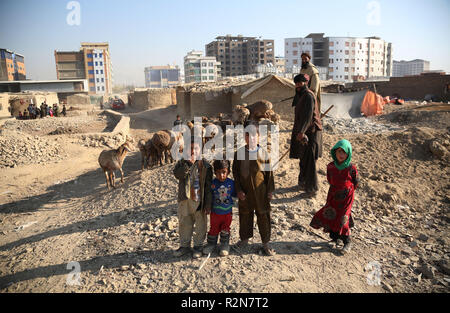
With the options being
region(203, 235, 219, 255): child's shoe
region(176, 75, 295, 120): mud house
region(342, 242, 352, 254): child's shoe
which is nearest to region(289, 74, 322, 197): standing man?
region(342, 242, 352, 254): child's shoe

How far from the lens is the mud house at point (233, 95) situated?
10.7 meters

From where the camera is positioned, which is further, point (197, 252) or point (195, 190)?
point (197, 252)

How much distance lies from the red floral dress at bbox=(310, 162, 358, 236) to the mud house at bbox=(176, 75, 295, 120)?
7.82 m

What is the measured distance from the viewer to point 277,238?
140 inches

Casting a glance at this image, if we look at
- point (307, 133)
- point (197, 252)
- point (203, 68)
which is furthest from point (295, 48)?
point (197, 252)

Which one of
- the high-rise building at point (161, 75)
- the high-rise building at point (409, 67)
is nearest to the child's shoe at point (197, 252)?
the high-rise building at point (161, 75)

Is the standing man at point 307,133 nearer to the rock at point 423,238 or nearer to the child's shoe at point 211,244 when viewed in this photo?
the rock at point 423,238

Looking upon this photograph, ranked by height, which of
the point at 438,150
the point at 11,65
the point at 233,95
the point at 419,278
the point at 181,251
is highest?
the point at 11,65

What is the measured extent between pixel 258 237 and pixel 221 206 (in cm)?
84

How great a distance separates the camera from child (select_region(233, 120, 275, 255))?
3.00 metres

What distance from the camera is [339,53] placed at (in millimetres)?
58969

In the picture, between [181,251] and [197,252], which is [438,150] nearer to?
[197,252]

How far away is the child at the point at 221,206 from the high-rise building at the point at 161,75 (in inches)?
3667

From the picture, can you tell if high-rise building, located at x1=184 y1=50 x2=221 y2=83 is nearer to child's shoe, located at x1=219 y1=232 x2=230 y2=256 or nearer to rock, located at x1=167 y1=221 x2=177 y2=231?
rock, located at x1=167 y1=221 x2=177 y2=231
